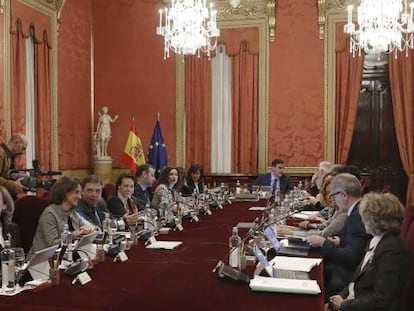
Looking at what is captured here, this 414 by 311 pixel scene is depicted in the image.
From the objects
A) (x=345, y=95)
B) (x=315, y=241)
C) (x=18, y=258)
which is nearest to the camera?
(x=18, y=258)

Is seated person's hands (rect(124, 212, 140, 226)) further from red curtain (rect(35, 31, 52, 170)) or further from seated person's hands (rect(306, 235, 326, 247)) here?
red curtain (rect(35, 31, 52, 170))

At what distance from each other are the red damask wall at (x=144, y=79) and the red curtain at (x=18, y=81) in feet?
3.76

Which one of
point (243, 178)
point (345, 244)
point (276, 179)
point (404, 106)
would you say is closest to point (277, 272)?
point (345, 244)

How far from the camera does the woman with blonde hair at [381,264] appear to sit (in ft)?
7.91

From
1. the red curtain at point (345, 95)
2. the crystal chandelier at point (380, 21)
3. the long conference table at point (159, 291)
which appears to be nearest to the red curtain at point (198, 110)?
the red curtain at point (345, 95)

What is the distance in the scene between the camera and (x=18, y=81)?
25.9ft

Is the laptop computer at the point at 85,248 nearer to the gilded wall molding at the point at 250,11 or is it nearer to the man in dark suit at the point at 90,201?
the man in dark suit at the point at 90,201

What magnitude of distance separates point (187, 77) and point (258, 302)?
783cm

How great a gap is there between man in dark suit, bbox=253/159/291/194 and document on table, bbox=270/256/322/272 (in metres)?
5.14

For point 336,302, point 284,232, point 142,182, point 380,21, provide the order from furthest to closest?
point 380,21 < point 142,182 < point 284,232 < point 336,302

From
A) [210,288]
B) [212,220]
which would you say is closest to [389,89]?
[212,220]

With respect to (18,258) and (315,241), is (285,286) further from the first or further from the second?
(18,258)

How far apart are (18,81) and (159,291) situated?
6.44 m

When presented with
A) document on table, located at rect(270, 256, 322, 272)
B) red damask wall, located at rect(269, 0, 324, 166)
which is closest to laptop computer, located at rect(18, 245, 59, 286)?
document on table, located at rect(270, 256, 322, 272)
